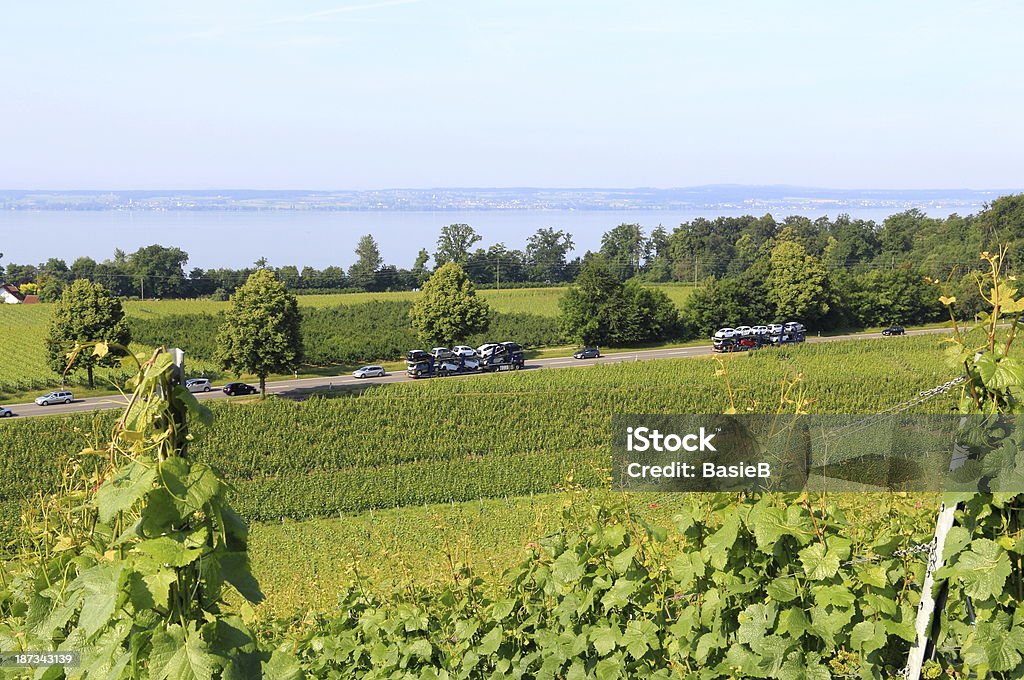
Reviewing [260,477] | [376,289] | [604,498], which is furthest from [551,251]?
[604,498]

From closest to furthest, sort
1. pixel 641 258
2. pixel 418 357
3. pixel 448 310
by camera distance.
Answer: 1. pixel 418 357
2. pixel 448 310
3. pixel 641 258

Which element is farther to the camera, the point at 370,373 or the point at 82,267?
the point at 82,267

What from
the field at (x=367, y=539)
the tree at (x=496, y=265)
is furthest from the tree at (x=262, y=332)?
the tree at (x=496, y=265)

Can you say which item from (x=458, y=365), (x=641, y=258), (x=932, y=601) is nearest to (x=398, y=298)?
(x=458, y=365)

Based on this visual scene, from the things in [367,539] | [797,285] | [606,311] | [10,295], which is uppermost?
[797,285]

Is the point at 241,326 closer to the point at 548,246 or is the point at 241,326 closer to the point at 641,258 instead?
the point at 548,246

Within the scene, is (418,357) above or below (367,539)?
above

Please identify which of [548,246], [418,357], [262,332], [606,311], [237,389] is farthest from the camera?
[548,246]

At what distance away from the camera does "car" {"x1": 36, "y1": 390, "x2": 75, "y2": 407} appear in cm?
3058

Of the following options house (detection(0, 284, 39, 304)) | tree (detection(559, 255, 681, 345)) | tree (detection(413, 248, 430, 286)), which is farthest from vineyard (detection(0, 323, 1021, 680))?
house (detection(0, 284, 39, 304))

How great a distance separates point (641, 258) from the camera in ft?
308

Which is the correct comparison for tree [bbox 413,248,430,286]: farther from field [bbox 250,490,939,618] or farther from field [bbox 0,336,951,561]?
field [bbox 250,490,939,618]

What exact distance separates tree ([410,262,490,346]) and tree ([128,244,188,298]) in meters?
34.1

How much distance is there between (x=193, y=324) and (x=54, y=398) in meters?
18.3
